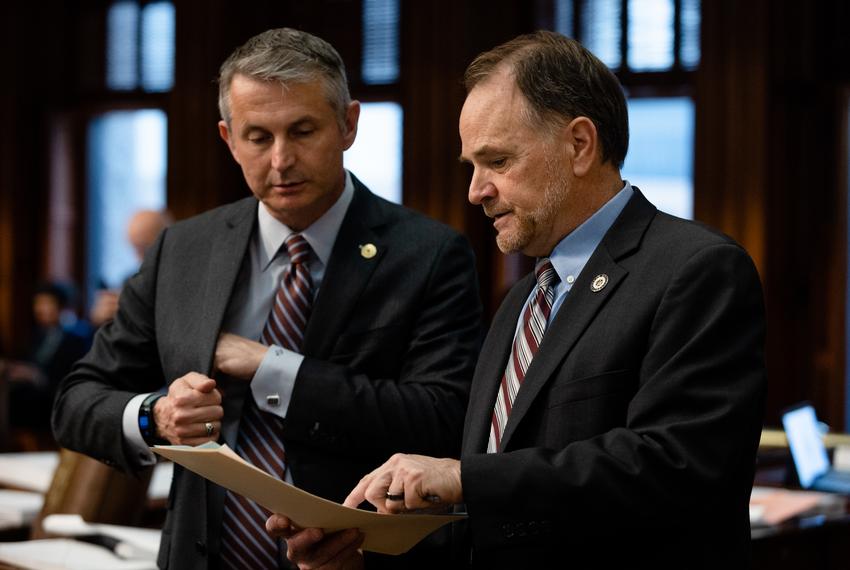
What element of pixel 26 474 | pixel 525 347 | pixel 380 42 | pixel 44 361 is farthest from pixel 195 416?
pixel 44 361

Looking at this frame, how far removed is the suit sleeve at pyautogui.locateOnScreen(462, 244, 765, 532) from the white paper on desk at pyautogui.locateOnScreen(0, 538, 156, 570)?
1582 mm

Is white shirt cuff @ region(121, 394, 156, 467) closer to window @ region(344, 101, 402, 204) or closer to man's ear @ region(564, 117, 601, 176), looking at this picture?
man's ear @ region(564, 117, 601, 176)

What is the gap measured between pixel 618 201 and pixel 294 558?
31.0 inches

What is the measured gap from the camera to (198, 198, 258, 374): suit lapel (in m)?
2.38

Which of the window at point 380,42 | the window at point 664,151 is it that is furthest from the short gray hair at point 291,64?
the window at point 380,42

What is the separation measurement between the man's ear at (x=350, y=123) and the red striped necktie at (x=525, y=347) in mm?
642

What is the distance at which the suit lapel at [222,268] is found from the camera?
2.38 meters

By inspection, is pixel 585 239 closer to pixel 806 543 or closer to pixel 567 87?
pixel 567 87

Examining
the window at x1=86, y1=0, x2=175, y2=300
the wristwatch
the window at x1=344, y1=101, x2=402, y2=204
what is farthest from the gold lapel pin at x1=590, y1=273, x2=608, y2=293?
the window at x1=86, y1=0, x2=175, y2=300

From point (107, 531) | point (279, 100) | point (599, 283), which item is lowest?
point (107, 531)

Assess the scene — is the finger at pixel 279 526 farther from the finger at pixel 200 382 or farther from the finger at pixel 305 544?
the finger at pixel 200 382

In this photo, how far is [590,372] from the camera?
1.77 m

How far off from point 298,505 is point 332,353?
0.64 m

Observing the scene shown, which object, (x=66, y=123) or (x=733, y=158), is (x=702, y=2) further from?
(x=66, y=123)
